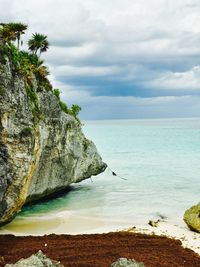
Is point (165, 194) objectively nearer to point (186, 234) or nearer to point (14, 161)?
point (186, 234)

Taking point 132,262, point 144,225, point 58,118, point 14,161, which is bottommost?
point 144,225

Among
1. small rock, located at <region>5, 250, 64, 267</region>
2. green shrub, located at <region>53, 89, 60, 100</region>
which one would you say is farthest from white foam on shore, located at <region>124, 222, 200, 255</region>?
green shrub, located at <region>53, 89, 60, 100</region>

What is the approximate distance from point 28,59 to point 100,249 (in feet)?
39.0

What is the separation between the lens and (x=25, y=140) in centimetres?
1680

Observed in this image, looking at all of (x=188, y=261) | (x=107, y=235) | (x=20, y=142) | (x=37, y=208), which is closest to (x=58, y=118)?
(x=37, y=208)

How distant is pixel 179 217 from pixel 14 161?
10.8 meters

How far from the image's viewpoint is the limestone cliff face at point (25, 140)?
1598cm

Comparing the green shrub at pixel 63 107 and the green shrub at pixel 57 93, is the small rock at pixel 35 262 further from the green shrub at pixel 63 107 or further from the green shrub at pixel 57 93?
the green shrub at pixel 63 107

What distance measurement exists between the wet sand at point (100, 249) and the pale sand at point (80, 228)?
1.58m

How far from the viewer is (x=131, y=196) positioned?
1107 inches

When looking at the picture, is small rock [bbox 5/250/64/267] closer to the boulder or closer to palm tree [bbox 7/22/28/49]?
the boulder

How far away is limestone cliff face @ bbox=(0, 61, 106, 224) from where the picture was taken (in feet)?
52.4

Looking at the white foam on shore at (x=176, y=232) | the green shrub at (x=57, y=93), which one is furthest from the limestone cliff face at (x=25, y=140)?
the white foam on shore at (x=176, y=232)

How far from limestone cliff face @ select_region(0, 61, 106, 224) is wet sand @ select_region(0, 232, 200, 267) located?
1.87 metres
